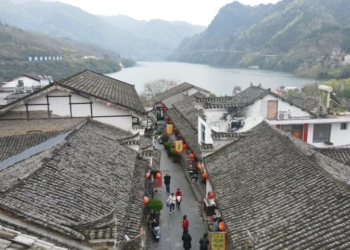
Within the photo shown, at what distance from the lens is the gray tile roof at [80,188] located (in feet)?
24.7

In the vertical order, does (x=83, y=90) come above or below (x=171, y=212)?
above

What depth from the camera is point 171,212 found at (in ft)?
58.3

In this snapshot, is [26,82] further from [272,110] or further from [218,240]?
[218,240]

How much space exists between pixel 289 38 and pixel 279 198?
436 feet

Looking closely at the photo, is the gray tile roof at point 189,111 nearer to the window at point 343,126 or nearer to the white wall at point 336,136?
the white wall at point 336,136

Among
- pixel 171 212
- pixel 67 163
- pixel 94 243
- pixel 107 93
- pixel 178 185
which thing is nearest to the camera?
pixel 94 243

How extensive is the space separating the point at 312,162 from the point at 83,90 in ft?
40.2

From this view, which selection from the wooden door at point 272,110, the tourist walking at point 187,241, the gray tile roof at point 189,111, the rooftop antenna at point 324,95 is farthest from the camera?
the gray tile roof at point 189,111

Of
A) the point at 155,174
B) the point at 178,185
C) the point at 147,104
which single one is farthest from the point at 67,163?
the point at 147,104

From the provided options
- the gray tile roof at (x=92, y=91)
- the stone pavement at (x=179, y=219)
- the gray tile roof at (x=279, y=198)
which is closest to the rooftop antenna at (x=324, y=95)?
the gray tile roof at (x=279, y=198)

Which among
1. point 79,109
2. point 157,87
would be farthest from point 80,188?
point 157,87

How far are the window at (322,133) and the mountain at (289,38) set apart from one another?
88.4 m

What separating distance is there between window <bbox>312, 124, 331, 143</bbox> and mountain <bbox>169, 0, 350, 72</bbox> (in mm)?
88409

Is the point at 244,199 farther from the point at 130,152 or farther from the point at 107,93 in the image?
the point at 107,93
